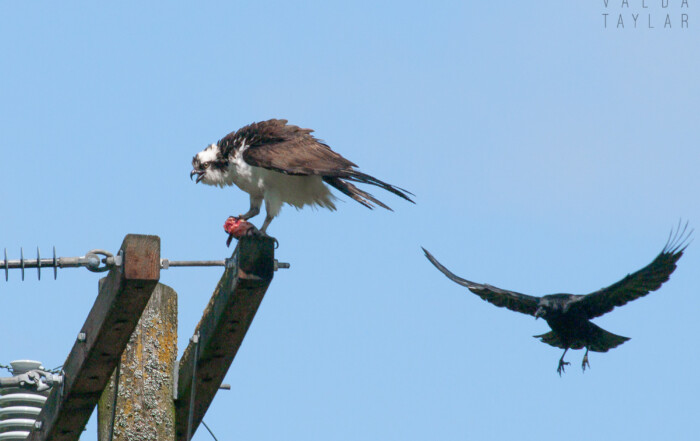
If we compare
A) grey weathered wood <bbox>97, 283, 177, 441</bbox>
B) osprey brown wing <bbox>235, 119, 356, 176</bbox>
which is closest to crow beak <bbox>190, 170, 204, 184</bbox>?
osprey brown wing <bbox>235, 119, 356, 176</bbox>

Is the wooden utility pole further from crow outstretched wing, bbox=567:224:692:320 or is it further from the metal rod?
crow outstretched wing, bbox=567:224:692:320

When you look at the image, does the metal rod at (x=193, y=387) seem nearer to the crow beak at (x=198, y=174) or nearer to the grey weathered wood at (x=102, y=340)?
the grey weathered wood at (x=102, y=340)

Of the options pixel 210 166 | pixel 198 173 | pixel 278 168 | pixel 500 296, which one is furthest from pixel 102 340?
pixel 500 296

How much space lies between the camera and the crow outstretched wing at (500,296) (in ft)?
28.4

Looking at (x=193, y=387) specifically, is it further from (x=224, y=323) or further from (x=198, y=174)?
(x=198, y=174)

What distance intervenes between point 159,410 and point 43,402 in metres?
0.95

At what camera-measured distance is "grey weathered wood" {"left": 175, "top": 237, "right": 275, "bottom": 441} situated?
180 inches

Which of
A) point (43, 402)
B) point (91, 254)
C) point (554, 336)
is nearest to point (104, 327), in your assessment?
point (91, 254)

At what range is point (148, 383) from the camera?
17.0ft

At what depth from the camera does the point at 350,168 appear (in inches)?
286

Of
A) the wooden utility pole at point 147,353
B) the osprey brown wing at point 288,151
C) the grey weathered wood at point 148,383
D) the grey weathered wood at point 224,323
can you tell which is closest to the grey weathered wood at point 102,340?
the wooden utility pole at point 147,353

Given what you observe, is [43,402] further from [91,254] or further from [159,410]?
[91,254]

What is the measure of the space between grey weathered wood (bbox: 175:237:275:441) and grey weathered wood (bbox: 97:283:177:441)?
11 centimetres

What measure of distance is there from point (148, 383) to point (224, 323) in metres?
0.71
